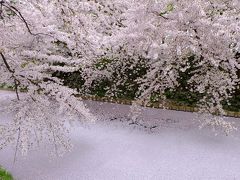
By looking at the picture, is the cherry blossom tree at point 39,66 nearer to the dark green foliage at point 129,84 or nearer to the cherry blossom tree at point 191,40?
the cherry blossom tree at point 191,40

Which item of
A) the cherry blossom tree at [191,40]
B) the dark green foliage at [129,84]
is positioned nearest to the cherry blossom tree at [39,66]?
the cherry blossom tree at [191,40]

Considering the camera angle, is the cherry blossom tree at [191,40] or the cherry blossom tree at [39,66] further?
the cherry blossom tree at [191,40]

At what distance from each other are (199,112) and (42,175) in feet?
11.4

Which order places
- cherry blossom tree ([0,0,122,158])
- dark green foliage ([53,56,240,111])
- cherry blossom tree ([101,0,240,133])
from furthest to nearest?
dark green foliage ([53,56,240,111]) → cherry blossom tree ([101,0,240,133]) → cherry blossom tree ([0,0,122,158])

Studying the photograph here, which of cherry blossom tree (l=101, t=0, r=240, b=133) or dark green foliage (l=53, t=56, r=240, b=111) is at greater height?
cherry blossom tree (l=101, t=0, r=240, b=133)

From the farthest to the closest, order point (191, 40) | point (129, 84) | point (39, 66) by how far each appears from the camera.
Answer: point (129, 84) → point (39, 66) → point (191, 40)

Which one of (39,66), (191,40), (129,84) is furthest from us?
(129,84)

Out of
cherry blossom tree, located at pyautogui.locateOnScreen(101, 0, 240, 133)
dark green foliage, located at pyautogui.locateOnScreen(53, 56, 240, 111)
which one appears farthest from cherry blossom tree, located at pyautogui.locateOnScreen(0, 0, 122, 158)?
dark green foliage, located at pyautogui.locateOnScreen(53, 56, 240, 111)

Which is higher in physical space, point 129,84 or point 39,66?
point 39,66

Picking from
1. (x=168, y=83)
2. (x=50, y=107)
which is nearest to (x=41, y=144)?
(x=50, y=107)

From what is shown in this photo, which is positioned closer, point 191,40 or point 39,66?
point 191,40

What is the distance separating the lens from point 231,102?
873 cm

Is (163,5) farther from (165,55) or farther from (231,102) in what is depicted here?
(231,102)

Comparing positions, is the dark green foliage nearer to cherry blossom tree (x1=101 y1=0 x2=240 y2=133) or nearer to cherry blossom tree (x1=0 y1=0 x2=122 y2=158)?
cherry blossom tree (x1=101 y1=0 x2=240 y2=133)
